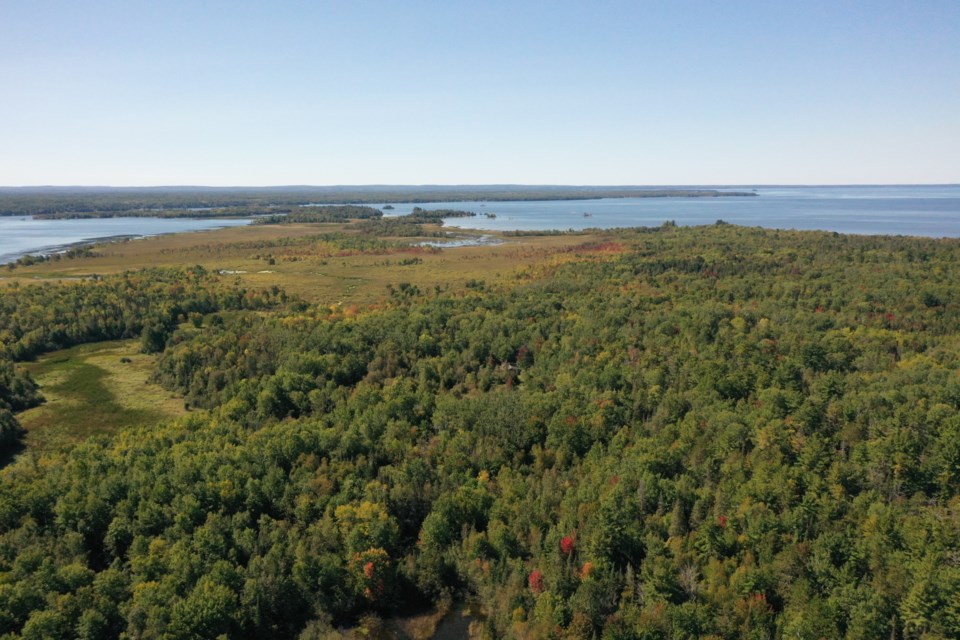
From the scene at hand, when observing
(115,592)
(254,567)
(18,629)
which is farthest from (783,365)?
(18,629)

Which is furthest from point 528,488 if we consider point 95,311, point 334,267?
point 334,267

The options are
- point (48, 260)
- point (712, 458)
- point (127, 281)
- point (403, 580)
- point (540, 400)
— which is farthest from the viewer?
point (48, 260)

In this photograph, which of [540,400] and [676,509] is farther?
[540,400]

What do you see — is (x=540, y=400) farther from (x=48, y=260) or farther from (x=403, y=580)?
(x=48, y=260)

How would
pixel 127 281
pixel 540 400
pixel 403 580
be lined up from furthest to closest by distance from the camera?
1. pixel 127 281
2. pixel 540 400
3. pixel 403 580

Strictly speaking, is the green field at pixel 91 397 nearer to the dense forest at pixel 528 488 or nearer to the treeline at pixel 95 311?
the treeline at pixel 95 311

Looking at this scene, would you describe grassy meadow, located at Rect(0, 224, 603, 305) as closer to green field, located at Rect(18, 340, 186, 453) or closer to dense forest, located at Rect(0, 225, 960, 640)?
green field, located at Rect(18, 340, 186, 453)

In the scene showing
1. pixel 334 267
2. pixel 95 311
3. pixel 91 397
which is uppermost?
pixel 334 267

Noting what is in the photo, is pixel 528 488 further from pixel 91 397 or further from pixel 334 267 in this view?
pixel 334 267
